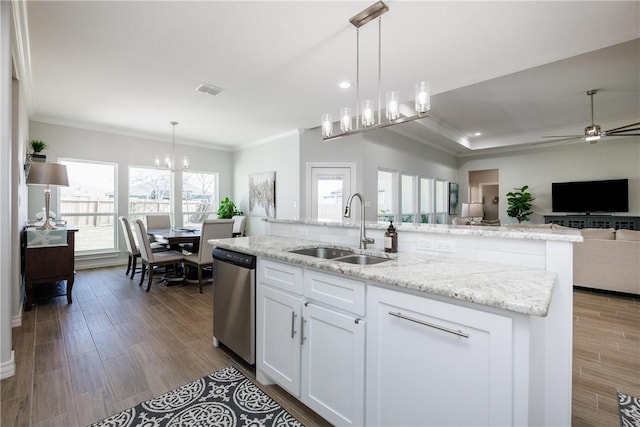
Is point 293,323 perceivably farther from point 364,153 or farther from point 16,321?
point 364,153

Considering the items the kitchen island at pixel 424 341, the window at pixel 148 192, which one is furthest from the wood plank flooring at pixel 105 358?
the window at pixel 148 192

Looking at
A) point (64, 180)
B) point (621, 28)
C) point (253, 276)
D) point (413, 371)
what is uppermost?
point (621, 28)

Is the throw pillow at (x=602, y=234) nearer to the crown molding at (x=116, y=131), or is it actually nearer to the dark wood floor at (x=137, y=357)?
the dark wood floor at (x=137, y=357)

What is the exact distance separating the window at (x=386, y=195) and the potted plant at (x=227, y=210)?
3298mm

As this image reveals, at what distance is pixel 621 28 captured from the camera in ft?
7.95

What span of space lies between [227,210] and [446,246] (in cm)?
587

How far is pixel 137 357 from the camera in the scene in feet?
7.60

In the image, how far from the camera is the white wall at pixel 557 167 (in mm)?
6441

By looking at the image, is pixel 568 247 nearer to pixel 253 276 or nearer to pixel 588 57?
pixel 253 276

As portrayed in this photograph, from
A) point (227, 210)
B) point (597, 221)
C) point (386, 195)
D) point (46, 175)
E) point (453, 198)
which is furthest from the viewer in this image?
point (453, 198)

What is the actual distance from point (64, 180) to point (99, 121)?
2130 millimetres

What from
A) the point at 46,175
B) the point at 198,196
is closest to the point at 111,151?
the point at 198,196

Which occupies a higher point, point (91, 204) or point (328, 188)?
point (328, 188)

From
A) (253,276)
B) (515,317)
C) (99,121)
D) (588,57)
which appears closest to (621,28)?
(588,57)
